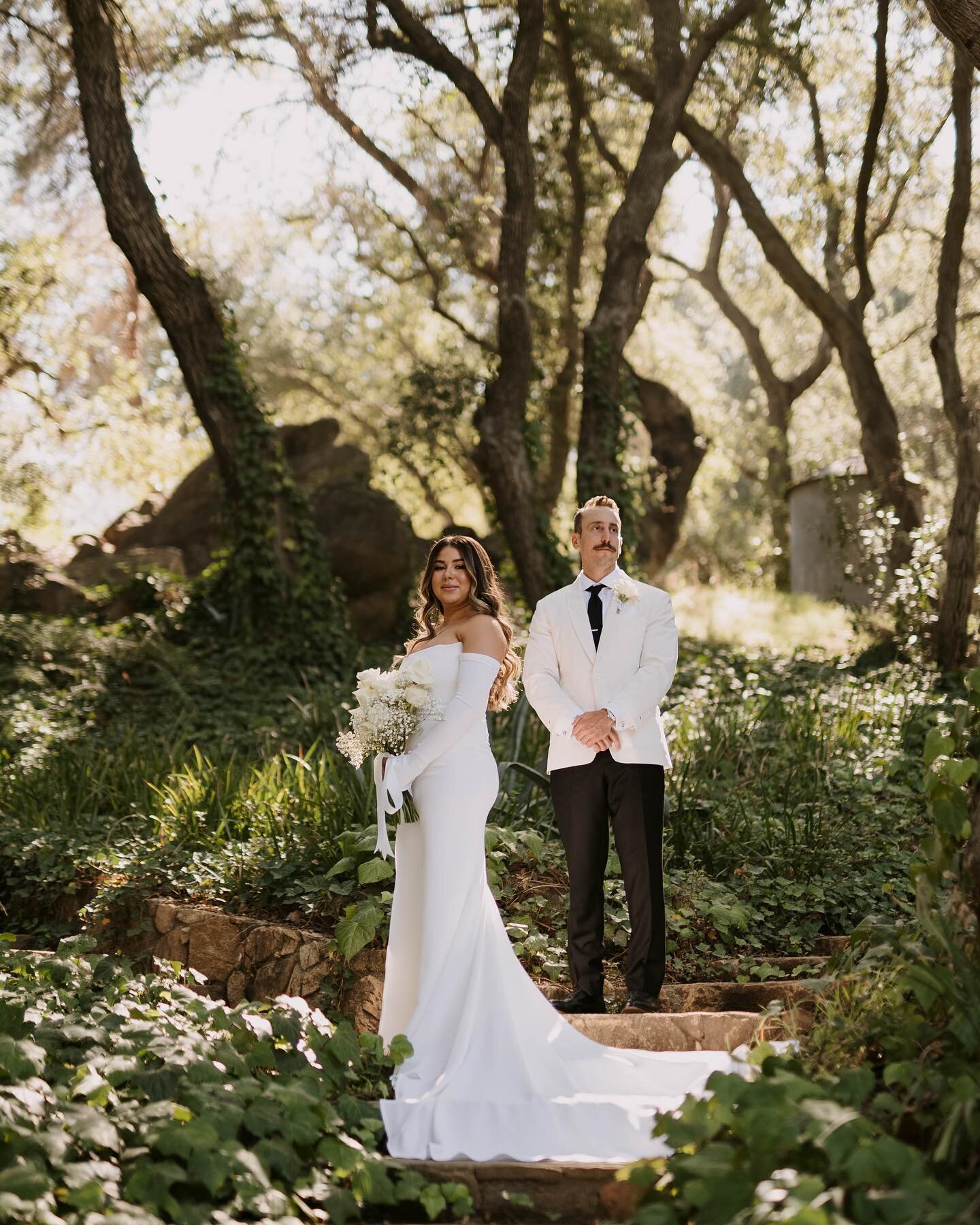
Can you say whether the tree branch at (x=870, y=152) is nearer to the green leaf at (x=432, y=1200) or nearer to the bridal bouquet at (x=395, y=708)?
the bridal bouquet at (x=395, y=708)

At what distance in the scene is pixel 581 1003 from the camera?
4895 mm

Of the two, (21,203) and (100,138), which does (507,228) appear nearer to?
(100,138)

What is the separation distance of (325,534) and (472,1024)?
32.9ft

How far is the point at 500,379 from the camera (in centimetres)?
1224

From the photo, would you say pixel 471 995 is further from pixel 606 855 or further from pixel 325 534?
pixel 325 534

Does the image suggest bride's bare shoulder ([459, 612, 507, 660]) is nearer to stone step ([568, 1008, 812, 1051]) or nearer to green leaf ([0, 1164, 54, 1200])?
stone step ([568, 1008, 812, 1051])

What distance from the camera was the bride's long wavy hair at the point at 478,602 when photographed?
477cm

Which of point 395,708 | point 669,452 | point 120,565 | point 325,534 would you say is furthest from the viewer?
point 669,452

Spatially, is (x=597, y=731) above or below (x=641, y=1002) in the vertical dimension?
above

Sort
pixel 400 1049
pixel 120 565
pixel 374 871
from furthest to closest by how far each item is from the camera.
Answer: pixel 120 565, pixel 374 871, pixel 400 1049

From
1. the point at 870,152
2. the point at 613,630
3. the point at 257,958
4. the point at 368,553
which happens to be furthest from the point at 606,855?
the point at 870,152

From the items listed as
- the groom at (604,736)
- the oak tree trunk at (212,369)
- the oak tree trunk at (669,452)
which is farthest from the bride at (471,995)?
the oak tree trunk at (669,452)

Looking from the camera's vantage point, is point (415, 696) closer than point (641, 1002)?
Yes

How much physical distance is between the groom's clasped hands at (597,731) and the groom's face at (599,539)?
691 millimetres
